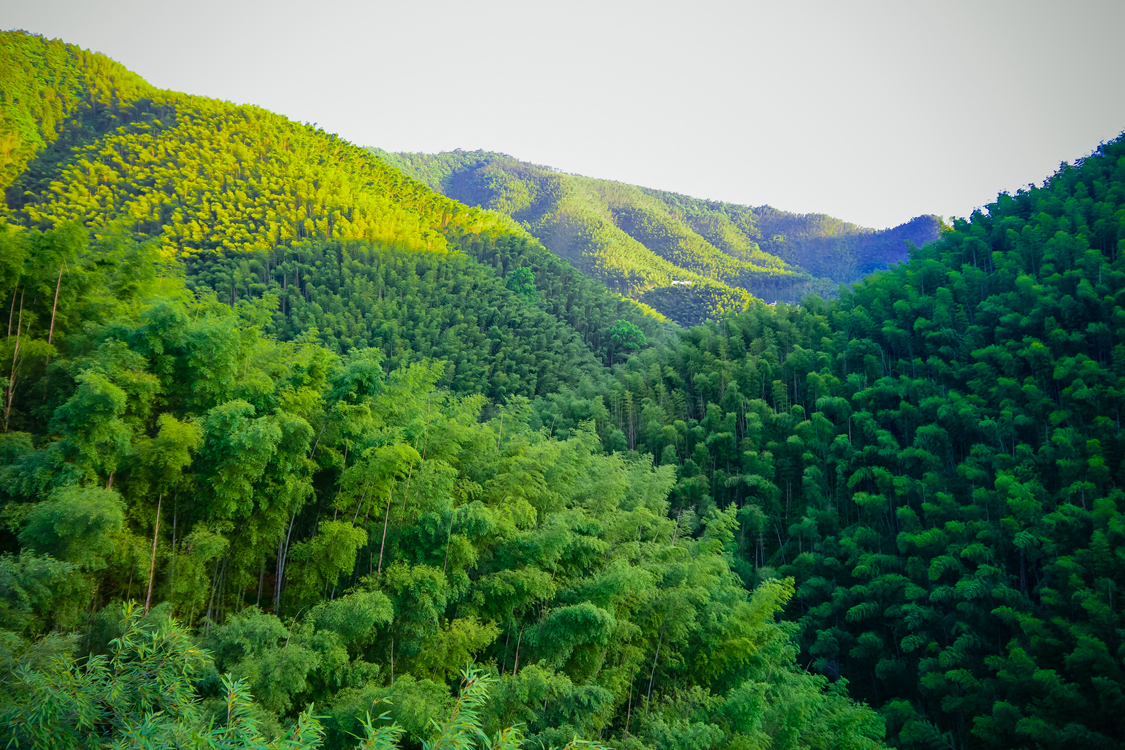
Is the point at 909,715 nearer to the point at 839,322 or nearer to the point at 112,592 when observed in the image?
the point at 839,322

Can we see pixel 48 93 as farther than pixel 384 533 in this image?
Yes

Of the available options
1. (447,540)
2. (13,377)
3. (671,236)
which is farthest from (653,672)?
(671,236)

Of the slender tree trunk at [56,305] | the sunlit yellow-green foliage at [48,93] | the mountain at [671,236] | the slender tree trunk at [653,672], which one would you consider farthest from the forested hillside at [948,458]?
the mountain at [671,236]

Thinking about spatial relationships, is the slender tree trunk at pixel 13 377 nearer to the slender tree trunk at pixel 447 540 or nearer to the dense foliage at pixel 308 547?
the dense foliage at pixel 308 547

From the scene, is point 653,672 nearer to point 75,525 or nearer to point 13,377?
point 75,525

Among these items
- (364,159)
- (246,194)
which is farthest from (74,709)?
(364,159)

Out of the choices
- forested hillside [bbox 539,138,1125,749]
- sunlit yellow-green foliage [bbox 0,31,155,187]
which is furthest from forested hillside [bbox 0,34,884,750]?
sunlit yellow-green foliage [bbox 0,31,155,187]

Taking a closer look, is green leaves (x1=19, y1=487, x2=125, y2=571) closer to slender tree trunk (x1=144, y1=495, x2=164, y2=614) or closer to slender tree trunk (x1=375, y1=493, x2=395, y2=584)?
slender tree trunk (x1=144, y1=495, x2=164, y2=614)
